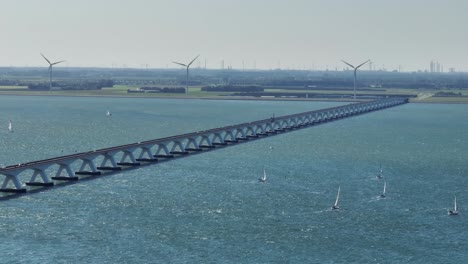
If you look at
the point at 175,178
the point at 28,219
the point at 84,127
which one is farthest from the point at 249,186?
the point at 84,127

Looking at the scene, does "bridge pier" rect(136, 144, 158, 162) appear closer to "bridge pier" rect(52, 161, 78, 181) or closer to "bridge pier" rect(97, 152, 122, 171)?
"bridge pier" rect(97, 152, 122, 171)

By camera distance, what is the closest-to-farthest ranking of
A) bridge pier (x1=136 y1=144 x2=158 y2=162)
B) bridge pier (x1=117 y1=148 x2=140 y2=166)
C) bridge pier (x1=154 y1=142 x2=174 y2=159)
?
1. bridge pier (x1=117 y1=148 x2=140 y2=166)
2. bridge pier (x1=136 y1=144 x2=158 y2=162)
3. bridge pier (x1=154 y1=142 x2=174 y2=159)

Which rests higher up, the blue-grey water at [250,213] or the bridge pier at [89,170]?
the bridge pier at [89,170]

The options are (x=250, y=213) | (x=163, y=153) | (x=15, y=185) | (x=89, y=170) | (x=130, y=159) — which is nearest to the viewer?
(x=250, y=213)

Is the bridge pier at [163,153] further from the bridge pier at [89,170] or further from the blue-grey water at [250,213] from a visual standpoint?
the bridge pier at [89,170]

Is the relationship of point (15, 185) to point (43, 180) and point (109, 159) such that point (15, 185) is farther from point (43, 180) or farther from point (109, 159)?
point (109, 159)

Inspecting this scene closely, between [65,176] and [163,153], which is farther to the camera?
[163,153]

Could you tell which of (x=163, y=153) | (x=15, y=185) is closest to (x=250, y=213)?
(x=15, y=185)

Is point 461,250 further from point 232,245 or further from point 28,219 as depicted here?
point 28,219

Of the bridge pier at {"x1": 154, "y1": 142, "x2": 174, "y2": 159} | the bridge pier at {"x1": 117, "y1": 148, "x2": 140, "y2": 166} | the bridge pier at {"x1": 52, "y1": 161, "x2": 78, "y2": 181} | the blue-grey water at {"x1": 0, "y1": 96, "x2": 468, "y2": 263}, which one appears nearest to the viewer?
the blue-grey water at {"x1": 0, "y1": 96, "x2": 468, "y2": 263}

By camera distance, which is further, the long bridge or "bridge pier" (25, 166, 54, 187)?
"bridge pier" (25, 166, 54, 187)

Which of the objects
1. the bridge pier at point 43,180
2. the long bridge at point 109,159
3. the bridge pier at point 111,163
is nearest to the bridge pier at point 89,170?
the long bridge at point 109,159

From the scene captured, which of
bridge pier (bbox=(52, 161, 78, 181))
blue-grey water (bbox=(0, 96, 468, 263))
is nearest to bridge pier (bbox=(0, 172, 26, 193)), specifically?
blue-grey water (bbox=(0, 96, 468, 263))
